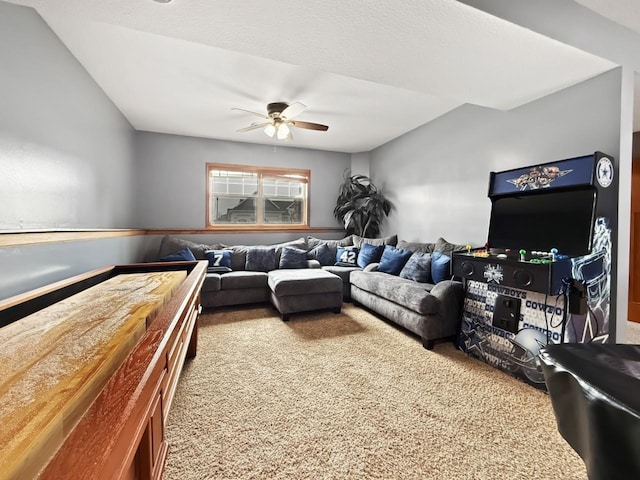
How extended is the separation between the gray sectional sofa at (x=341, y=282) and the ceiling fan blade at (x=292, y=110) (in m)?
1.91

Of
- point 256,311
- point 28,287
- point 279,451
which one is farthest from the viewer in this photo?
point 256,311

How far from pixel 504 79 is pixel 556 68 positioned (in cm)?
33

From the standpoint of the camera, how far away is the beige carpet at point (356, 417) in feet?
4.39

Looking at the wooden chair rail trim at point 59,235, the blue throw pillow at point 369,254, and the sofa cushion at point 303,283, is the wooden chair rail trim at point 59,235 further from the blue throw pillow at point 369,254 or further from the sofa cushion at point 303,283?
the blue throw pillow at point 369,254

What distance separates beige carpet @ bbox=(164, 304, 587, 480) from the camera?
4.39 ft

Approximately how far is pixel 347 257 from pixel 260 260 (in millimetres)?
1409

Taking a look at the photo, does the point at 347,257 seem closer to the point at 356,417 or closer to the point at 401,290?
the point at 401,290

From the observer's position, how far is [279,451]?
142 cm

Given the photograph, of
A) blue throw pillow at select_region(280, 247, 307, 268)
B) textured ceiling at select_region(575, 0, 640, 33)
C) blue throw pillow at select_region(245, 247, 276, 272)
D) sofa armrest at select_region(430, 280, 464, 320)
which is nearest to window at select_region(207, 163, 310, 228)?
blue throw pillow at select_region(245, 247, 276, 272)

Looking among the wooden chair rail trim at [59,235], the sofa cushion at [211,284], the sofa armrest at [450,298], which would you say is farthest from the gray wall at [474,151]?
the wooden chair rail trim at [59,235]

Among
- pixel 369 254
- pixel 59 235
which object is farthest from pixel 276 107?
pixel 369 254

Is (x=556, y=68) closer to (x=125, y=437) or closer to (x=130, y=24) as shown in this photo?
(x=130, y=24)

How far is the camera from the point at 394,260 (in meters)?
3.79

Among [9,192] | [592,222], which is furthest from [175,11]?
[592,222]
